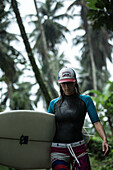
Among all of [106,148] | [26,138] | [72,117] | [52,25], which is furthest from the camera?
[52,25]

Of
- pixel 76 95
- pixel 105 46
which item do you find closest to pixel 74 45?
pixel 105 46

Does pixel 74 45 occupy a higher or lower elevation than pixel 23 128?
higher

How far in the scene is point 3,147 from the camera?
85.4 inches

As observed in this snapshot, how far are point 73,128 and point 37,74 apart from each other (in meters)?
2.93

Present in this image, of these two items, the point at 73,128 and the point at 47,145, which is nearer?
the point at 73,128

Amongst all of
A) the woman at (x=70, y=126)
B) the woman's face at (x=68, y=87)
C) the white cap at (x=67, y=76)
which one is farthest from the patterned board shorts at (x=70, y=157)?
the white cap at (x=67, y=76)

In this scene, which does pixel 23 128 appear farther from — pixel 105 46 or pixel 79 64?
pixel 79 64

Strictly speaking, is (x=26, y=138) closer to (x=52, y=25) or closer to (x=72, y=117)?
(x=72, y=117)

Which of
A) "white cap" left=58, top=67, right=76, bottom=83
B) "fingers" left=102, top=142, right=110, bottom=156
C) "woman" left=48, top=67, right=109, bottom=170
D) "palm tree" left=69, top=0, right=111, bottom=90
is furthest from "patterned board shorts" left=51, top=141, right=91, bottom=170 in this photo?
"palm tree" left=69, top=0, right=111, bottom=90

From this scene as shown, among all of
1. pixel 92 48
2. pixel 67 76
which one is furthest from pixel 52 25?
pixel 67 76

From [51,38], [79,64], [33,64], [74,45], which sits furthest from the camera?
[79,64]

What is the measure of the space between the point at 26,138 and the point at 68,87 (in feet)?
2.19

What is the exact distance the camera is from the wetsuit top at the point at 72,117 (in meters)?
2.09

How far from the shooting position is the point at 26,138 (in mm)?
2260
